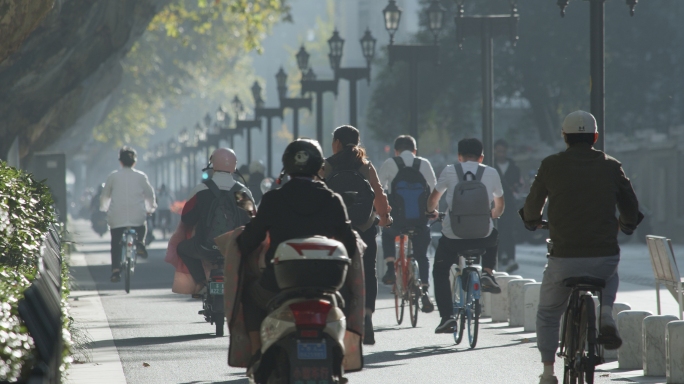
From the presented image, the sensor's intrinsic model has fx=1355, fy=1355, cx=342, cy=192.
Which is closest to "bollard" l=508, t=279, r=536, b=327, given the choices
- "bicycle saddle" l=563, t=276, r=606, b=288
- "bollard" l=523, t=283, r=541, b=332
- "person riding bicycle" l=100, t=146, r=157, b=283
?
"bollard" l=523, t=283, r=541, b=332

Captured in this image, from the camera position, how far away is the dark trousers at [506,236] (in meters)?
20.4

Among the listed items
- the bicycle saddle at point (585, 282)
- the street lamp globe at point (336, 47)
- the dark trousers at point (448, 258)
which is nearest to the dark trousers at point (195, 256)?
the dark trousers at point (448, 258)

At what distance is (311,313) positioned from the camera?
625 cm

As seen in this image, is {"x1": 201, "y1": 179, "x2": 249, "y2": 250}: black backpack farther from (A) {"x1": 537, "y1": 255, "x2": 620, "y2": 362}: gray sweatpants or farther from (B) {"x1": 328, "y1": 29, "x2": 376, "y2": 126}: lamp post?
(B) {"x1": 328, "y1": 29, "x2": 376, "y2": 126}: lamp post

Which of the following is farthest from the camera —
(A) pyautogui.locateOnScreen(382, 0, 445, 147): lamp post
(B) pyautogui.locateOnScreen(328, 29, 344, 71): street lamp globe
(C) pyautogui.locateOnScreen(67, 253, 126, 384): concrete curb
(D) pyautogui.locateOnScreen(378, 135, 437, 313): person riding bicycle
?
(B) pyautogui.locateOnScreen(328, 29, 344, 71): street lamp globe

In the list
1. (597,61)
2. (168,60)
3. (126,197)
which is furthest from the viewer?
(168,60)

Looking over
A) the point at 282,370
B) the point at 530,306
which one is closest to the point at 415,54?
the point at 530,306

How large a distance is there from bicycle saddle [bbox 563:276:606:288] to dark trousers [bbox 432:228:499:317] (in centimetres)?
395

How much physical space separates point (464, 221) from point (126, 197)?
23.8 feet

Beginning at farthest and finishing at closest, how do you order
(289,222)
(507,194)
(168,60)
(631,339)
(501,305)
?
(168,60) < (507,194) < (501,305) < (631,339) < (289,222)

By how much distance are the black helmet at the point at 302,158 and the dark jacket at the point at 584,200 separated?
1526mm

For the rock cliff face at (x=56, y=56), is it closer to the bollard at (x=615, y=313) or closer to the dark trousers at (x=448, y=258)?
the dark trousers at (x=448, y=258)

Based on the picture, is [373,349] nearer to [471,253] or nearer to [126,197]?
[471,253]

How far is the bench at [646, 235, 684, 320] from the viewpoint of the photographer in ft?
36.3
